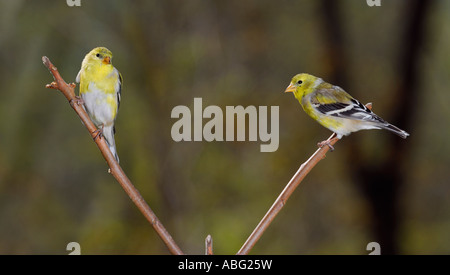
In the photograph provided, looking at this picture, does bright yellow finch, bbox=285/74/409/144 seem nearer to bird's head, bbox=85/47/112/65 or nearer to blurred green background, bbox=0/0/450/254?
bird's head, bbox=85/47/112/65

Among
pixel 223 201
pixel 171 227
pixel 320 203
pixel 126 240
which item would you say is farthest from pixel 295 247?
pixel 126 240

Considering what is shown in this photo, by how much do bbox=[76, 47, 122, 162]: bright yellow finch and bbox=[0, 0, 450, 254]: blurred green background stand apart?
2401 millimetres

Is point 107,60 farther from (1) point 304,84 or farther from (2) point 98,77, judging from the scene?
(1) point 304,84

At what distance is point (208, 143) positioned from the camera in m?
4.21

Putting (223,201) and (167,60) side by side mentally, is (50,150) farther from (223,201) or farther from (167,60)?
(223,201)

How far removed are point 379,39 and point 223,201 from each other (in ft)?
6.55

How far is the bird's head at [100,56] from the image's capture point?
1.37 metres

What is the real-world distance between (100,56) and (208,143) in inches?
112

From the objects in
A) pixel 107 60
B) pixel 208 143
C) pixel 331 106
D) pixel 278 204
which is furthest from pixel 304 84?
pixel 208 143

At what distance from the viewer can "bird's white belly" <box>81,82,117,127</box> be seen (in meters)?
1.41

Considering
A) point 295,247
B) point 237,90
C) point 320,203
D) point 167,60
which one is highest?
point 167,60

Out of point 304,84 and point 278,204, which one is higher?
point 304,84

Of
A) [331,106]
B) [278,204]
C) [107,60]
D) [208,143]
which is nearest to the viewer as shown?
[278,204]

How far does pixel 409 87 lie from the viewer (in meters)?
3.46
